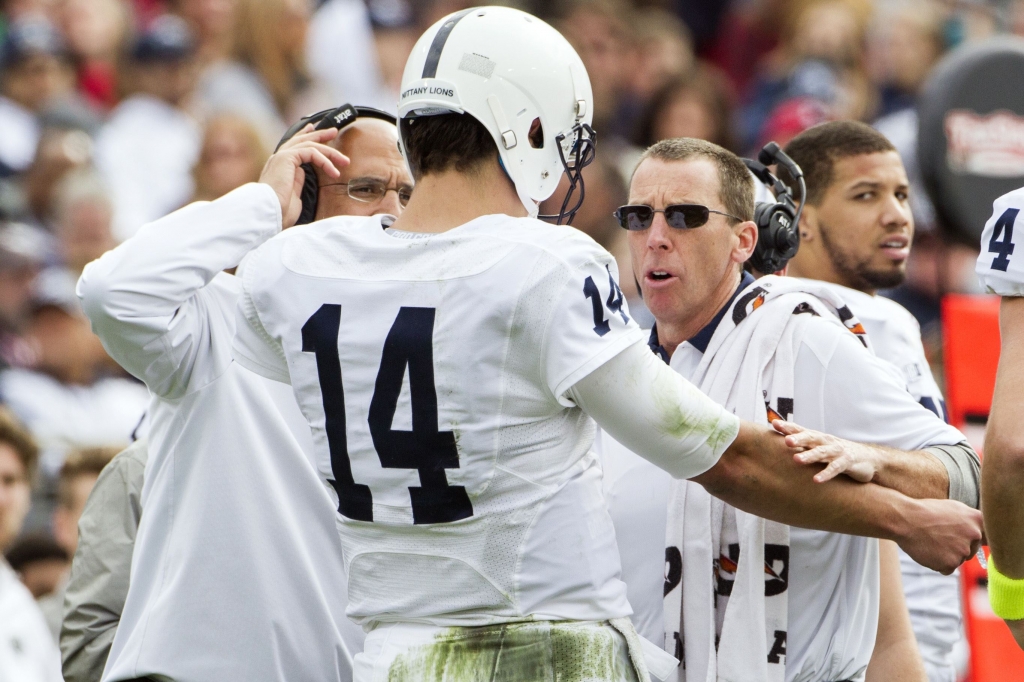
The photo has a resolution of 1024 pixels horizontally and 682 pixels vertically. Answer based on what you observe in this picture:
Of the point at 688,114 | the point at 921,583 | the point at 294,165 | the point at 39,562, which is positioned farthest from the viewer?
the point at 688,114

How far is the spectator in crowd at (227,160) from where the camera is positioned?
7.93 metres

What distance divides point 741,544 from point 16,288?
5.74m

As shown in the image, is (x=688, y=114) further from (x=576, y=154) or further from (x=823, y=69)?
(x=576, y=154)

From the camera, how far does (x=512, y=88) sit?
270cm

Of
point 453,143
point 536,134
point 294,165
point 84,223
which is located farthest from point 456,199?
point 84,223

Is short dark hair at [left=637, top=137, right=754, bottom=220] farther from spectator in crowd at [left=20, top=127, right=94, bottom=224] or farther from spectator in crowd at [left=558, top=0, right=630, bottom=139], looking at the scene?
spectator in crowd at [left=558, top=0, right=630, bottom=139]

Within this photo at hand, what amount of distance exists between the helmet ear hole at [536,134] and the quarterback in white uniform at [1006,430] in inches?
A: 44.0

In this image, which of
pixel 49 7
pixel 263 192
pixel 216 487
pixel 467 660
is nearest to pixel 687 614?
pixel 467 660

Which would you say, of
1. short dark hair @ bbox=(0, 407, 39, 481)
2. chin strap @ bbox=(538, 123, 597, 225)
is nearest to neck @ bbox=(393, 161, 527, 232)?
chin strap @ bbox=(538, 123, 597, 225)

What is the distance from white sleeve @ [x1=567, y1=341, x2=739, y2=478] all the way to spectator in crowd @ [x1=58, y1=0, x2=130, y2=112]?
8.18 metres

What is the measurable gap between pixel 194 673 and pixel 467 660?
2.56 ft

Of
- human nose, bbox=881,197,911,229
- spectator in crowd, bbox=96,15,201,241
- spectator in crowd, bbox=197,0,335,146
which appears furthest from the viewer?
spectator in crowd, bbox=197,0,335,146

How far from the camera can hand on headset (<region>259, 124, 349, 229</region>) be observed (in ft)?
10.4

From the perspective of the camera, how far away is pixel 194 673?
2977 millimetres
